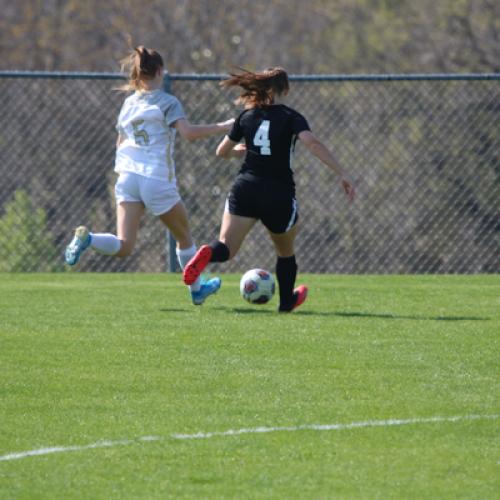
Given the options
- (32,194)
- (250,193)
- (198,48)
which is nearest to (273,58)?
(198,48)

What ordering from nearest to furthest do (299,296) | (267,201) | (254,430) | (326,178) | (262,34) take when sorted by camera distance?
1. (254,430)
2. (267,201)
3. (299,296)
4. (326,178)
5. (262,34)

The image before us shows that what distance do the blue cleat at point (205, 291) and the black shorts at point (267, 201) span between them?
786 mm

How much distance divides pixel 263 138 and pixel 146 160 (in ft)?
3.99

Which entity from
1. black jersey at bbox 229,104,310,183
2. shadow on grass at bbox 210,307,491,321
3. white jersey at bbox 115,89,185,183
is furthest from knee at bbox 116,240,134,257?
black jersey at bbox 229,104,310,183

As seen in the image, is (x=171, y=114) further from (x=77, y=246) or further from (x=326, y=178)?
(x=326, y=178)

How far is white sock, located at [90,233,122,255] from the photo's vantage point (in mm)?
10578

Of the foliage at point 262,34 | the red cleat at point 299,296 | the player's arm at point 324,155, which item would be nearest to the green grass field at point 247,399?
the red cleat at point 299,296

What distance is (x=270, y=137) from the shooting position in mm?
9750

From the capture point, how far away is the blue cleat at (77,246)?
10.4m

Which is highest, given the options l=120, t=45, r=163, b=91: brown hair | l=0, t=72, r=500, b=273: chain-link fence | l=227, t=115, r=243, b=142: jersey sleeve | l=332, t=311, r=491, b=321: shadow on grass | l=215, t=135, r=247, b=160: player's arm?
l=120, t=45, r=163, b=91: brown hair

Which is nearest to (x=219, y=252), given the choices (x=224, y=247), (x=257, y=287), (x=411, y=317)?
(x=224, y=247)

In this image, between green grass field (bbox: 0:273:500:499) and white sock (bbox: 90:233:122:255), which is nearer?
green grass field (bbox: 0:273:500:499)

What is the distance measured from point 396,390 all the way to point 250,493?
82.0 inches

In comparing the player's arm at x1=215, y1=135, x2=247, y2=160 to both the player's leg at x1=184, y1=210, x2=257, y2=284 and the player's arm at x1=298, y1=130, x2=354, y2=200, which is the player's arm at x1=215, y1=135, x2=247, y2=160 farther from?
the player's arm at x1=298, y1=130, x2=354, y2=200
